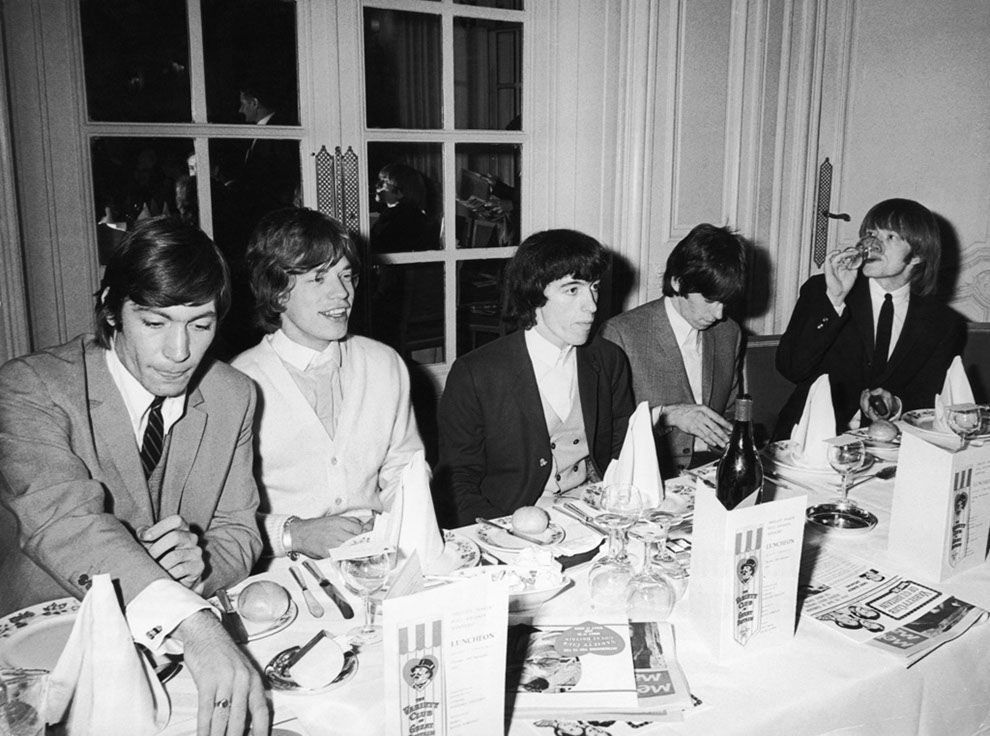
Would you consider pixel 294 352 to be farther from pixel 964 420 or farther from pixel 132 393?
pixel 964 420

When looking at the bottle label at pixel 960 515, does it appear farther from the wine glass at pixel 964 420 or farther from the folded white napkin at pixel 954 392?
the folded white napkin at pixel 954 392

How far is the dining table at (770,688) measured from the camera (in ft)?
3.72

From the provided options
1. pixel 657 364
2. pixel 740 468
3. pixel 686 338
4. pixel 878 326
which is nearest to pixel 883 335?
pixel 878 326

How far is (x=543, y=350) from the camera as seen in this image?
2.34 m

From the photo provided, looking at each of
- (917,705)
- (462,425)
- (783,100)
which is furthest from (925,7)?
(917,705)

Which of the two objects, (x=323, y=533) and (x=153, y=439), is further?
(x=323, y=533)

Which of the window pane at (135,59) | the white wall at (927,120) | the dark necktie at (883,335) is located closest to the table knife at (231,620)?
the window pane at (135,59)

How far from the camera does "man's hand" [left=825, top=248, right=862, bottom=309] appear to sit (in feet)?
9.39

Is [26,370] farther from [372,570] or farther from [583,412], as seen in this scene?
[583,412]

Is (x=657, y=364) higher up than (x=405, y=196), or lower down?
lower down

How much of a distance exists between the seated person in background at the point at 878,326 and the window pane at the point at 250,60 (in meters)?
1.95

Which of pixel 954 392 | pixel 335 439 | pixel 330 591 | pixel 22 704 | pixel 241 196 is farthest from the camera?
pixel 241 196

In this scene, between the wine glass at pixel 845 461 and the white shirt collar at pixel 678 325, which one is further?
the white shirt collar at pixel 678 325

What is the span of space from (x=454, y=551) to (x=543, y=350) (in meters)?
0.89
